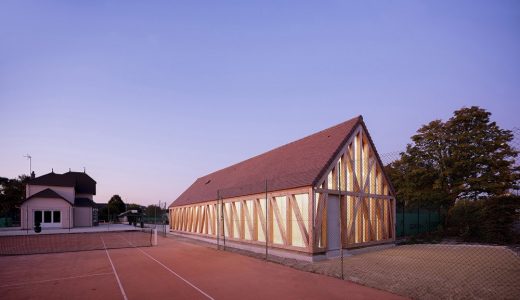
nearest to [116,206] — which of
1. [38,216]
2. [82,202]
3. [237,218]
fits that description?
[82,202]

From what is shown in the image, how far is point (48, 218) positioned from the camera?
148 feet

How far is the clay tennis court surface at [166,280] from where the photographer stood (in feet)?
30.6

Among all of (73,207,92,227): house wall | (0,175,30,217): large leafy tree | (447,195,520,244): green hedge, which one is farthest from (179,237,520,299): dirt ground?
(0,175,30,217): large leafy tree

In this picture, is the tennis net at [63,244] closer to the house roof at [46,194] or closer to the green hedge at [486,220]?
the house roof at [46,194]

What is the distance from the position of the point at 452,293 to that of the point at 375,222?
33.1 feet

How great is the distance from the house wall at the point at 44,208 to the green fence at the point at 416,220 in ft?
139

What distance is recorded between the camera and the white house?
4428 cm

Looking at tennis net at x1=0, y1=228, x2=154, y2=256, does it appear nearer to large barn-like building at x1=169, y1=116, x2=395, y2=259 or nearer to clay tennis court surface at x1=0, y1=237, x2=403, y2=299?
clay tennis court surface at x1=0, y1=237, x2=403, y2=299

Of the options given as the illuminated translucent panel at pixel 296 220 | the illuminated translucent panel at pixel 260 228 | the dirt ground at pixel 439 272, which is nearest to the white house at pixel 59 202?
the illuminated translucent panel at pixel 260 228

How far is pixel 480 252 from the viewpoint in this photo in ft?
54.7

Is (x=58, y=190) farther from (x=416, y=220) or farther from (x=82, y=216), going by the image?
(x=416, y=220)

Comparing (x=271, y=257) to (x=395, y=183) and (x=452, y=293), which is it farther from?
(x=395, y=183)

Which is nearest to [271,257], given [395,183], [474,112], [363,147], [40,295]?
[363,147]

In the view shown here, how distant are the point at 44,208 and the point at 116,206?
36870mm
